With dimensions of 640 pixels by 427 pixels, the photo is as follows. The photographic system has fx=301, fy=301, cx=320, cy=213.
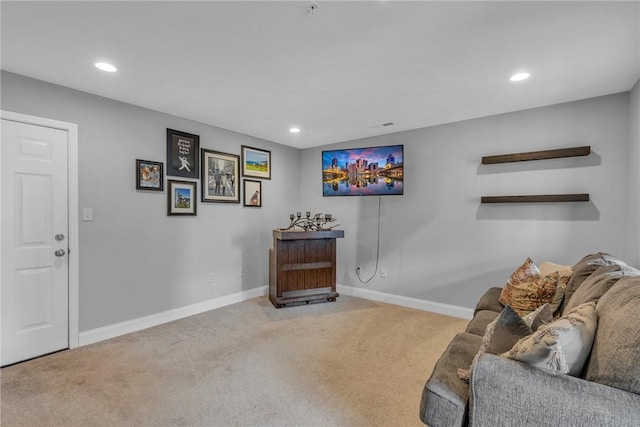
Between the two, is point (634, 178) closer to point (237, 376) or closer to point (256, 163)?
point (237, 376)

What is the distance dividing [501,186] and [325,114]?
2.08 m

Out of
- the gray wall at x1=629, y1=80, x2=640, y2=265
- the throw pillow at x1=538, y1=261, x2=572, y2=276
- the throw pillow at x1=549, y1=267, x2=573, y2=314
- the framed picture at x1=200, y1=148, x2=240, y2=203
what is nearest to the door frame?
the framed picture at x1=200, y1=148, x2=240, y2=203

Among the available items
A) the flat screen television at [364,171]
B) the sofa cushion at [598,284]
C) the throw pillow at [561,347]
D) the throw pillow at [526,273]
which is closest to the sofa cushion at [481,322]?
the throw pillow at [526,273]

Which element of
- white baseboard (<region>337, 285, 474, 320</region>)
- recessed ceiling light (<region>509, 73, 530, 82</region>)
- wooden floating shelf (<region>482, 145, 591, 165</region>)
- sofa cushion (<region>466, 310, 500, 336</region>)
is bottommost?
white baseboard (<region>337, 285, 474, 320</region>)

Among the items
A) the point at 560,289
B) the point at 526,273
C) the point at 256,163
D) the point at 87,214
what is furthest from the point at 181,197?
the point at 560,289

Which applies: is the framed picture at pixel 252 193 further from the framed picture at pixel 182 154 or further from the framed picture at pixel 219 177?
the framed picture at pixel 182 154

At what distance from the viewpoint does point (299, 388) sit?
6.77ft

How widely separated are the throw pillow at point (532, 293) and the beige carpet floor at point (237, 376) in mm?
794

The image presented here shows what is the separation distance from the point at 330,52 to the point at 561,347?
78.6 inches

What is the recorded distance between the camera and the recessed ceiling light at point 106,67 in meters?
2.22

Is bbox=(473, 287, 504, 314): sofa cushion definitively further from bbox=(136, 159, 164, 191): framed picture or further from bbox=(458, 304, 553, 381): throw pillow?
bbox=(136, 159, 164, 191): framed picture

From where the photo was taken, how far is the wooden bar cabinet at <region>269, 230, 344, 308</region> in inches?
151

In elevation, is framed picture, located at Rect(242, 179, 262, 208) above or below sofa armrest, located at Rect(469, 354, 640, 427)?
above

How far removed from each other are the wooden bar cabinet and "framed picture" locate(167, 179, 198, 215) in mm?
1065
